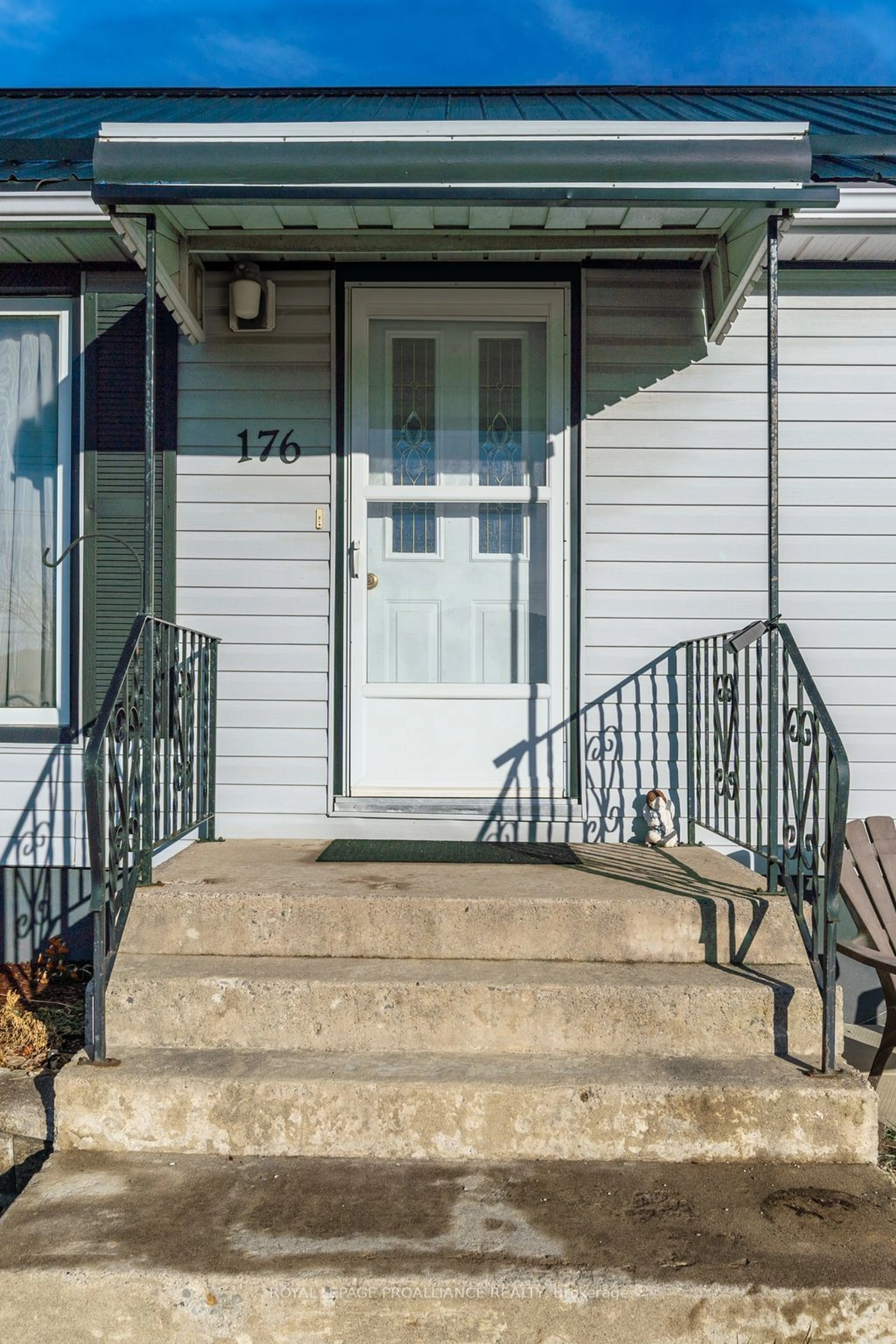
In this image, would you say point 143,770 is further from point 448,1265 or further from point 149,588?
point 448,1265

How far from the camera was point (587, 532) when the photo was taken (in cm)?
393

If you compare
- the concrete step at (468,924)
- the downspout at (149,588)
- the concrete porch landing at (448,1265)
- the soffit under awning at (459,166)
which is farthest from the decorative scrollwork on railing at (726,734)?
Result: the downspout at (149,588)

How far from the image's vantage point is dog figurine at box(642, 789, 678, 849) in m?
3.76

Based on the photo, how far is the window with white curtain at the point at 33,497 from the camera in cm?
398

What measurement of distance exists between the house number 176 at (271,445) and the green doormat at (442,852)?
60.2 inches

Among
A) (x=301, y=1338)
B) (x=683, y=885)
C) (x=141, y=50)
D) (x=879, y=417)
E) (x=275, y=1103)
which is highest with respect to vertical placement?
(x=141, y=50)

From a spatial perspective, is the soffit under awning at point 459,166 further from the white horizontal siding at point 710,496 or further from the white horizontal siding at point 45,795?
the white horizontal siding at point 45,795

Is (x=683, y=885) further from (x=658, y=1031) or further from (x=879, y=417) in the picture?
(x=879, y=417)

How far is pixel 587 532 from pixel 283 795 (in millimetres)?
1591

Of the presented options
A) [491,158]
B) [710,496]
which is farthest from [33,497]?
[710,496]

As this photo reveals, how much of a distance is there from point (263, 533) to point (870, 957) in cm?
268

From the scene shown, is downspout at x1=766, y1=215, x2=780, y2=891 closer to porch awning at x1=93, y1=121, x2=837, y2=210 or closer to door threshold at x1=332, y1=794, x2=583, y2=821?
porch awning at x1=93, y1=121, x2=837, y2=210

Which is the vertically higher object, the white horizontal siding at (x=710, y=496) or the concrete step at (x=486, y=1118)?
the white horizontal siding at (x=710, y=496)

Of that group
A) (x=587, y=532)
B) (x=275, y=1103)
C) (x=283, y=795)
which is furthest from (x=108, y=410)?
(x=275, y=1103)
